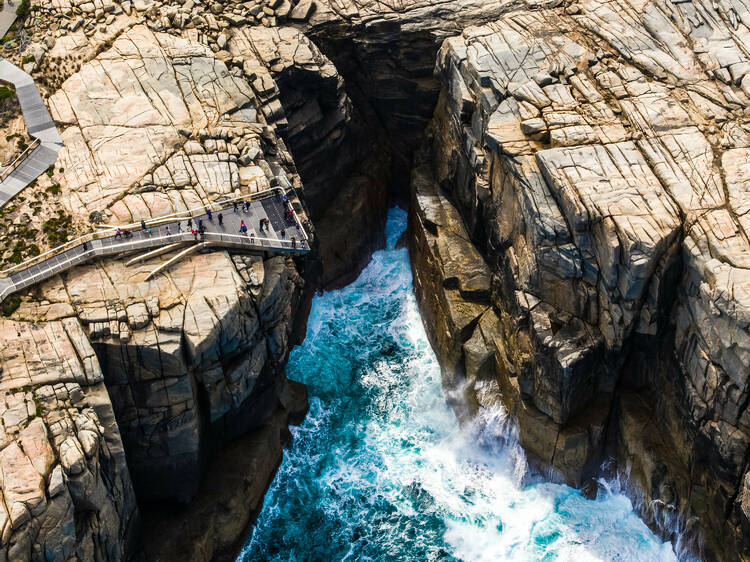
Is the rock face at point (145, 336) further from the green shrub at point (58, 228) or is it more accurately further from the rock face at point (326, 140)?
the rock face at point (326, 140)

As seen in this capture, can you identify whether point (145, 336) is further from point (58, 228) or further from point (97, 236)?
point (58, 228)

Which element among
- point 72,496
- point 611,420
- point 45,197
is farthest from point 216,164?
point 611,420

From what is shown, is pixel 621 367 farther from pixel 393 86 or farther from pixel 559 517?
pixel 393 86

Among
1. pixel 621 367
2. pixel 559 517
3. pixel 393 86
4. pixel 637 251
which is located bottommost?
pixel 559 517

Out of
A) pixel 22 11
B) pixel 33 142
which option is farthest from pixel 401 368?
pixel 22 11

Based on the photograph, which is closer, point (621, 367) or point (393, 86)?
point (621, 367)
